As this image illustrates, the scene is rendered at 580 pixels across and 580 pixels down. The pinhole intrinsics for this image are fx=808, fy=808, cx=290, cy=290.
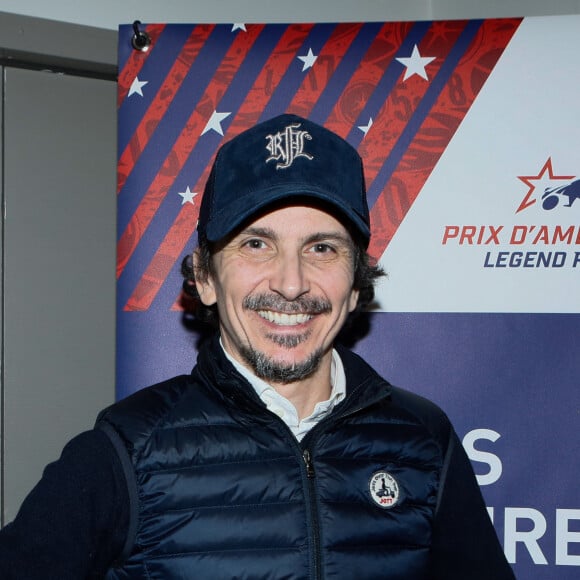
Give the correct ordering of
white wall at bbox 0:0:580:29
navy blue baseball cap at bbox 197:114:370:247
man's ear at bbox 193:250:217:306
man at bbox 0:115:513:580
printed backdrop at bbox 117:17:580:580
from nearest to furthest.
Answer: man at bbox 0:115:513:580
navy blue baseball cap at bbox 197:114:370:247
man's ear at bbox 193:250:217:306
printed backdrop at bbox 117:17:580:580
white wall at bbox 0:0:580:29

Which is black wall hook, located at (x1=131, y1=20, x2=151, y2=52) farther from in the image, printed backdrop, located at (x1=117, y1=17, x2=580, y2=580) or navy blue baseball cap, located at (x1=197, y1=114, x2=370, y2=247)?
navy blue baseball cap, located at (x1=197, y1=114, x2=370, y2=247)

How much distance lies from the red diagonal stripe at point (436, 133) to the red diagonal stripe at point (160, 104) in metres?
0.50

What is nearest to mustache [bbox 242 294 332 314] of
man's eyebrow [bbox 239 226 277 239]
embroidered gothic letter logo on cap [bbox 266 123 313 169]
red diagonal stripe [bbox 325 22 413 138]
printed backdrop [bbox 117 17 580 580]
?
man's eyebrow [bbox 239 226 277 239]

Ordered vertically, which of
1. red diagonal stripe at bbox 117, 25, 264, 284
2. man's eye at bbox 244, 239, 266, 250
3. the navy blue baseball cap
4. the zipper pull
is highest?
red diagonal stripe at bbox 117, 25, 264, 284

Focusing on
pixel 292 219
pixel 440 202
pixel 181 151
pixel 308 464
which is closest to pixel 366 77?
pixel 440 202

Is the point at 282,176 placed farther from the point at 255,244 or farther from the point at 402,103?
the point at 402,103

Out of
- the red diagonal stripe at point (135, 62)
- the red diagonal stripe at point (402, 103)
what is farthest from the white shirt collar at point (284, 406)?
the red diagonal stripe at point (135, 62)

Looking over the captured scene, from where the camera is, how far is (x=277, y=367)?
4.44ft

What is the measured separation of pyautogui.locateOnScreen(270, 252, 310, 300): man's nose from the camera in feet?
4.28

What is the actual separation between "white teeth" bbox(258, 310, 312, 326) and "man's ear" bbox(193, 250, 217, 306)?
0.15 meters

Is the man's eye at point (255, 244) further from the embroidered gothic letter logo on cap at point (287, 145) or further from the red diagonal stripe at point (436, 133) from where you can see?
the red diagonal stripe at point (436, 133)

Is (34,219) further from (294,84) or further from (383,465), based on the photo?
(383,465)

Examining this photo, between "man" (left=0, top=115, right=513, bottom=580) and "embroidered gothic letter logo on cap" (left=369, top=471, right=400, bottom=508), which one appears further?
"embroidered gothic letter logo on cap" (left=369, top=471, right=400, bottom=508)

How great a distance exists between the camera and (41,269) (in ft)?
6.50
